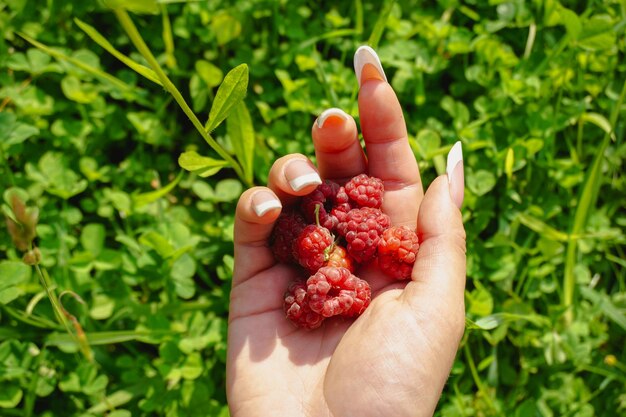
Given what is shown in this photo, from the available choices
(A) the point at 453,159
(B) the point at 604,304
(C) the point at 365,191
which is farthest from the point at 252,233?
(B) the point at 604,304

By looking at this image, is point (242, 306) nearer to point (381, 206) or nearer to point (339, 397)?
point (339, 397)

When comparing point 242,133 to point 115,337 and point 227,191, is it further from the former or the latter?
point 115,337

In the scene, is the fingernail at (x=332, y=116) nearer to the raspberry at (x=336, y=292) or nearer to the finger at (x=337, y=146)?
the finger at (x=337, y=146)

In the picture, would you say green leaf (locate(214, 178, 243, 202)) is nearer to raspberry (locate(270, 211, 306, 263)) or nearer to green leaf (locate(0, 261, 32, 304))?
raspberry (locate(270, 211, 306, 263))

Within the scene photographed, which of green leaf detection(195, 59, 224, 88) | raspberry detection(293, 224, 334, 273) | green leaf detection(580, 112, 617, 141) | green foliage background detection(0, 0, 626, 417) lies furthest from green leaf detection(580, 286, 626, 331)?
green leaf detection(195, 59, 224, 88)

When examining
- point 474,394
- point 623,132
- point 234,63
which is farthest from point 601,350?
point 234,63
